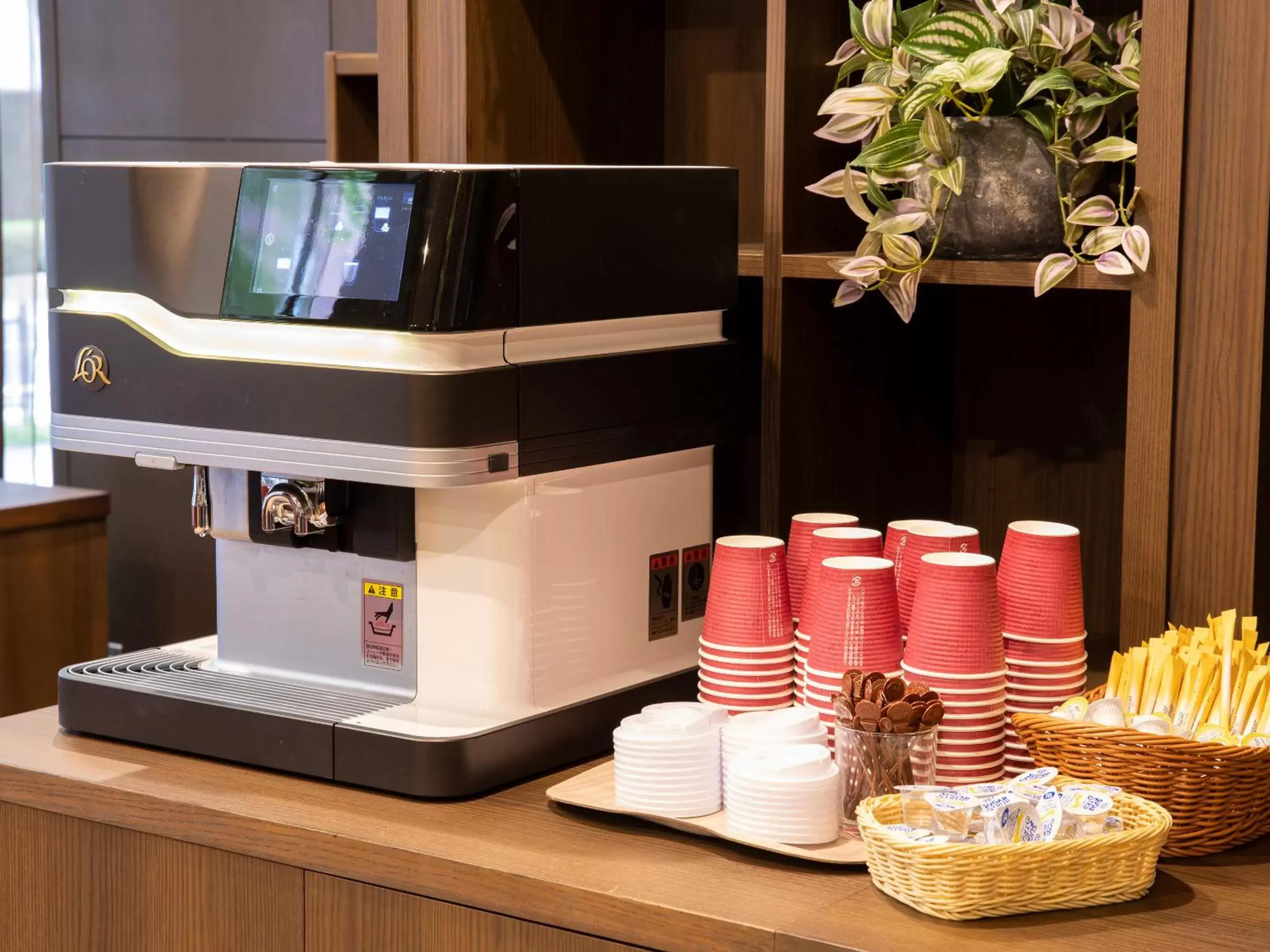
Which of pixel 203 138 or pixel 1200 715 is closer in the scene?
pixel 1200 715

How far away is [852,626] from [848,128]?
57 cm

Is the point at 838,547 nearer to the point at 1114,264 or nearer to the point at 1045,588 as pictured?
the point at 1045,588

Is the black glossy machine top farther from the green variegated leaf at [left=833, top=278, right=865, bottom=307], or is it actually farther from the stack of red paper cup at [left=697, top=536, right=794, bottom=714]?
the stack of red paper cup at [left=697, top=536, right=794, bottom=714]

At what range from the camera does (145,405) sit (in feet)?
5.00

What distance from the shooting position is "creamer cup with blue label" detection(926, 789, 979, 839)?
1.23 metres

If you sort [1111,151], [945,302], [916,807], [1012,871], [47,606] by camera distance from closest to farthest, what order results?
1. [1012,871]
2. [916,807]
3. [1111,151]
4. [945,302]
5. [47,606]

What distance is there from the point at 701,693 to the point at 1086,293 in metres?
0.79

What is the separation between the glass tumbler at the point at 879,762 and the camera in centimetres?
132

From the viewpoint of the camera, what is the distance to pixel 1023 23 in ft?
5.31

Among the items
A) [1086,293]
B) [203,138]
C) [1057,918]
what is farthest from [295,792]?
[203,138]

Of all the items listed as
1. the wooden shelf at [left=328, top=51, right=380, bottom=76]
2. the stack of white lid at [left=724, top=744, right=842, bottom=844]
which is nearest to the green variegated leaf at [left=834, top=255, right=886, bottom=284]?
the stack of white lid at [left=724, top=744, right=842, bottom=844]

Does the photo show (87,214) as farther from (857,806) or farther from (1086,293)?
(1086,293)

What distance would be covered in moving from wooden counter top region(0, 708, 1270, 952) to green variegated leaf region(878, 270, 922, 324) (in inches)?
23.7

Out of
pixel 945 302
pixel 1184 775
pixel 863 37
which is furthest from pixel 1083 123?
pixel 1184 775
